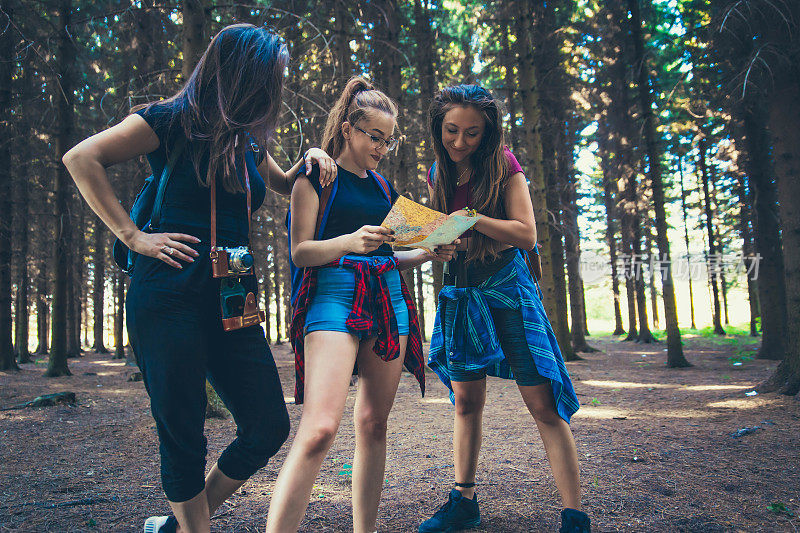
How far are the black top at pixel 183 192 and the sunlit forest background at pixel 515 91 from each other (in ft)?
11.9

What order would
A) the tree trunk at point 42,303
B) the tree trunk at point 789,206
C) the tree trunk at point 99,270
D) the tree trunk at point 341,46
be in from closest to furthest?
the tree trunk at point 789,206 < the tree trunk at point 341,46 < the tree trunk at point 42,303 < the tree trunk at point 99,270

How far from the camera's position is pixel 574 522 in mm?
2555

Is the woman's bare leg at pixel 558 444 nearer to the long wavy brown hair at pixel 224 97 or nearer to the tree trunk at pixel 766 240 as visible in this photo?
the long wavy brown hair at pixel 224 97

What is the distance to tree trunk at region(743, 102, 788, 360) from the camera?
445 inches

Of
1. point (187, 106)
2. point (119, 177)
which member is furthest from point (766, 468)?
point (119, 177)

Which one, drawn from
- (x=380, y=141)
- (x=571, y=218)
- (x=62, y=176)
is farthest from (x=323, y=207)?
(x=571, y=218)

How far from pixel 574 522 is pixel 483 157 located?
80.4 inches

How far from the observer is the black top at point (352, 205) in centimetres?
238

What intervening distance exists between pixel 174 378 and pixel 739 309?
6023 cm

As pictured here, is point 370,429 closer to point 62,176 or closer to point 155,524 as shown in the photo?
point 155,524

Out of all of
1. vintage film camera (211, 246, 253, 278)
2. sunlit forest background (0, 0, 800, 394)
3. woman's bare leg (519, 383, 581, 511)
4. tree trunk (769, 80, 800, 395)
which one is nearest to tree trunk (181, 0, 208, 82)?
sunlit forest background (0, 0, 800, 394)

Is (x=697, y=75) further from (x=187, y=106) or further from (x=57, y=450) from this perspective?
(x=57, y=450)

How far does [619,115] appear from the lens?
1506 cm

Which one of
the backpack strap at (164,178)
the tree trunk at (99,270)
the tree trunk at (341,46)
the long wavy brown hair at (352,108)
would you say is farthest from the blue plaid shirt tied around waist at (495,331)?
the tree trunk at (99,270)
